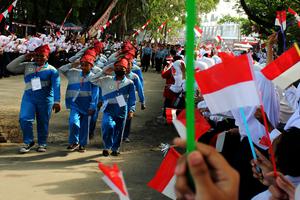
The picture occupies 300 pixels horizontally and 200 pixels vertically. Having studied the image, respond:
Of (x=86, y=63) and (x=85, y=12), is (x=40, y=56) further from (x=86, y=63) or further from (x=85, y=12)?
(x=85, y=12)

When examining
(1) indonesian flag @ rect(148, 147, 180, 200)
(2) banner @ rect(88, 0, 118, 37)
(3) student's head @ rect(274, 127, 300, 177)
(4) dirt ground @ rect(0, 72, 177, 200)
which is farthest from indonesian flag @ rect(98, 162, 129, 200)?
(2) banner @ rect(88, 0, 118, 37)

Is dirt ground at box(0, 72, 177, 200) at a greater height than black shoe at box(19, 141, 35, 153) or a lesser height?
lesser

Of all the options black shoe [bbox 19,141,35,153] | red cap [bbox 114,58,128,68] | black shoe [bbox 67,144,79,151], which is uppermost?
red cap [bbox 114,58,128,68]

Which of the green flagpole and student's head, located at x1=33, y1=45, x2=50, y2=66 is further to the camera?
student's head, located at x1=33, y1=45, x2=50, y2=66

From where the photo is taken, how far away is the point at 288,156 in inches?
116

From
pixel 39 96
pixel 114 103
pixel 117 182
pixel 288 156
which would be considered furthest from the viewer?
pixel 114 103

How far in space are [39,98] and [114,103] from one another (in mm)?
1212

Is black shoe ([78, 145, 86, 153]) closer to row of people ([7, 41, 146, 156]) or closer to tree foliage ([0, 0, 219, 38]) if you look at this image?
row of people ([7, 41, 146, 156])

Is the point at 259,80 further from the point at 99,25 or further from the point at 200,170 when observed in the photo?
the point at 99,25

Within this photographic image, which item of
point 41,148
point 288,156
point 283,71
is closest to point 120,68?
point 41,148

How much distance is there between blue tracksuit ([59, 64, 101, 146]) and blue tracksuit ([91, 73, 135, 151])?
0.19 meters

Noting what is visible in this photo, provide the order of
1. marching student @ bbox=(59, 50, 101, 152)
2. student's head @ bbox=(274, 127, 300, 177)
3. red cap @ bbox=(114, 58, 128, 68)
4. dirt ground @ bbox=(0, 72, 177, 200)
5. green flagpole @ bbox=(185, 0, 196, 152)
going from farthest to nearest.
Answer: marching student @ bbox=(59, 50, 101, 152), red cap @ bbox=(114, 58, 128, 68), dirt ground @ bbox=(0, 72, 177, 200), student's head @ bbox=(274, 127, 300, 177), green flagpole @ bbox=(185, 0, 196, 152)

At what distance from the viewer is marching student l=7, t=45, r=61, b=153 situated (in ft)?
27.6

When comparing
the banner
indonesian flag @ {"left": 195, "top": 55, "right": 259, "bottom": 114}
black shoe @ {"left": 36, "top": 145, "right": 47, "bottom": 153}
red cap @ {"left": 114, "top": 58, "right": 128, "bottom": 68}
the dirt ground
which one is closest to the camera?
indonesian flag @ {"left": 195, "top": 55, "right": 259, "bottom": 114}
